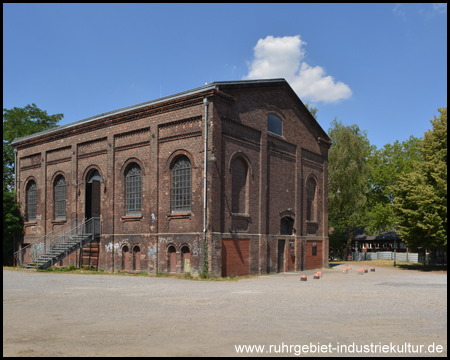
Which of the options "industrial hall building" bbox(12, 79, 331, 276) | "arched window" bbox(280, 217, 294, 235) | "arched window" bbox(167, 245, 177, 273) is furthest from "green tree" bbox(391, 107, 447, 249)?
"arched window" bbox(167, 245, 177, 273)

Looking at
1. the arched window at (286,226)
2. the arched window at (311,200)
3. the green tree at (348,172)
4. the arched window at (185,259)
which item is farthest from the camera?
the green tree at (348,172)

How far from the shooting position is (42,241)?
1158 inches

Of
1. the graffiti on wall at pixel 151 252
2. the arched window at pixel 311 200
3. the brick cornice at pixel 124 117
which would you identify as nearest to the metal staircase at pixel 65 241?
the graffiti on wall at pixel 151 252

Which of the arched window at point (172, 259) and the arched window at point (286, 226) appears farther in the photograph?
the arched window at point (286, 226)

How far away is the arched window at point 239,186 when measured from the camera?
22516mm

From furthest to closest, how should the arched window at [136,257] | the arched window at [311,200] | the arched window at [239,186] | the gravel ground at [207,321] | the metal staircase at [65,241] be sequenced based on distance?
the arched window at [311,200] → the metal staircase at [65,241] → the arched window at [136,257] → the arched window at [239,186] → the gravel ground at [207,321]

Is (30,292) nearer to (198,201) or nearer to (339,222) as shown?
(198,201)

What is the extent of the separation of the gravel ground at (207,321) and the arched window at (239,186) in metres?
8.10

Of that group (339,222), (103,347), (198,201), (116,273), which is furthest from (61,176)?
(339,222)

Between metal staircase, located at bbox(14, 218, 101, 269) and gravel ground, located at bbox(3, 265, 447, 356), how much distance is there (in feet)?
33.1

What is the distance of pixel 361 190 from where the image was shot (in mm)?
46750

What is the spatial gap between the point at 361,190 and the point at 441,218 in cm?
1968

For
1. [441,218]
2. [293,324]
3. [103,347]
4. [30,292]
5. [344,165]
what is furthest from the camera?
[344,165]

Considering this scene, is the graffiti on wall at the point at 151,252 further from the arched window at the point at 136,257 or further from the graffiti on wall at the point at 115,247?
the graffiti on wall at the point at 115,247
